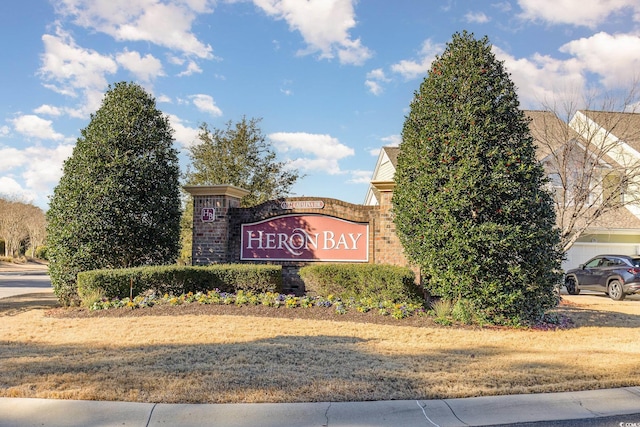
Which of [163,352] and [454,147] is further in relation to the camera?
[454,147]

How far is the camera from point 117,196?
38.8 feet

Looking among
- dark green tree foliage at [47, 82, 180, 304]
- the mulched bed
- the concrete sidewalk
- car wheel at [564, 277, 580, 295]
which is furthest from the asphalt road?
car wheel at [564, 277, 580, 295]

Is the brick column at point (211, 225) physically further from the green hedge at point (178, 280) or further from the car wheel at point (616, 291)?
the car wheel at point (616, 291)

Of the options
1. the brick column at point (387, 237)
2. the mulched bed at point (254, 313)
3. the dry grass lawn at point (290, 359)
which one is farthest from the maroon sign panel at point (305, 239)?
the dry grass lawn at point (290, 359)

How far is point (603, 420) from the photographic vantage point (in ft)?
16.2

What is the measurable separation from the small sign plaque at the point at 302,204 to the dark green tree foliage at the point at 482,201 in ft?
11.4

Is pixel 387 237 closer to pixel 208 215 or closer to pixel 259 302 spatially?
A: pixel 259 302

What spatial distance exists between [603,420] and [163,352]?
4.97 metres

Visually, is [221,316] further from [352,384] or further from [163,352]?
[352,384]

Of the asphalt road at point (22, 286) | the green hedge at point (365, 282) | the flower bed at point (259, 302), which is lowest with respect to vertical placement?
the asphalt road at point (22, 286)

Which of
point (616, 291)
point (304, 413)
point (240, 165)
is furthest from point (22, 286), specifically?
point (616, 291)

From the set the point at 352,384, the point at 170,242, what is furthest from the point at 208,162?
the point at 352,384

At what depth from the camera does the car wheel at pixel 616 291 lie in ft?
58.4

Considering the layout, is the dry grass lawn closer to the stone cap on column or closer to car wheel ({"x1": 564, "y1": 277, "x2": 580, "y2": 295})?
the stone cap on column
